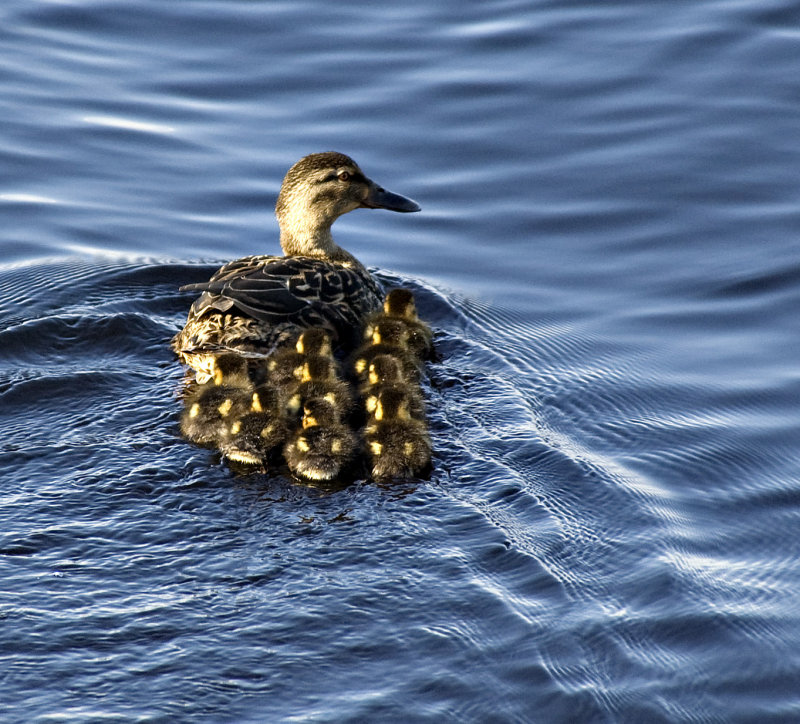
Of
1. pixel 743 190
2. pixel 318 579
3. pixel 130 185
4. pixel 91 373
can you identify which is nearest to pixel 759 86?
pixel 743 190

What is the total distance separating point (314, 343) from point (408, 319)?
719 millimetres

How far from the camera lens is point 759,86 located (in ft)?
31.8

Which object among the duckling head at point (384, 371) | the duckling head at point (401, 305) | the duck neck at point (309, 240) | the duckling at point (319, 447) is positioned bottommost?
the duckling at point (319, 447)

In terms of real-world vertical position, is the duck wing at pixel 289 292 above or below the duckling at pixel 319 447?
above

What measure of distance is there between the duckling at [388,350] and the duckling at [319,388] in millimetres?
307

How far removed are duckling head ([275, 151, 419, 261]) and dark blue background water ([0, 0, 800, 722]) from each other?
47cm

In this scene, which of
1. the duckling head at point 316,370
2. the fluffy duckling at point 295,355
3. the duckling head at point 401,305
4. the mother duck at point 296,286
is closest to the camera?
the duckling head at point 316,370

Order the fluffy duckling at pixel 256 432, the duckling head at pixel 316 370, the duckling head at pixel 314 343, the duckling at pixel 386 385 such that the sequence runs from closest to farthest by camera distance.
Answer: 1. the fluffy duckling at pixel 256 432
2. the duckling at pixel 386 385
3. the duckling head at pixel 316 370
4. the duckling head at pixel 314 343

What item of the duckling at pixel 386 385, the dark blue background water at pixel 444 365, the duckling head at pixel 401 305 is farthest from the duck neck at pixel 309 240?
the duckling at pixel 386 385

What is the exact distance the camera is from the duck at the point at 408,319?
693 cm

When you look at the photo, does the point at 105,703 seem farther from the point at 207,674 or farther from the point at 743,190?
the point at 743,190

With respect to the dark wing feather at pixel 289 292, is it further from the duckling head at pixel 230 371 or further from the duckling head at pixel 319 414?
the duckling head at pixel 319 414

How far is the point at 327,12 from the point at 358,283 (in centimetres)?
459

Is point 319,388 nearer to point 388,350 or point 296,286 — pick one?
point 388,350
